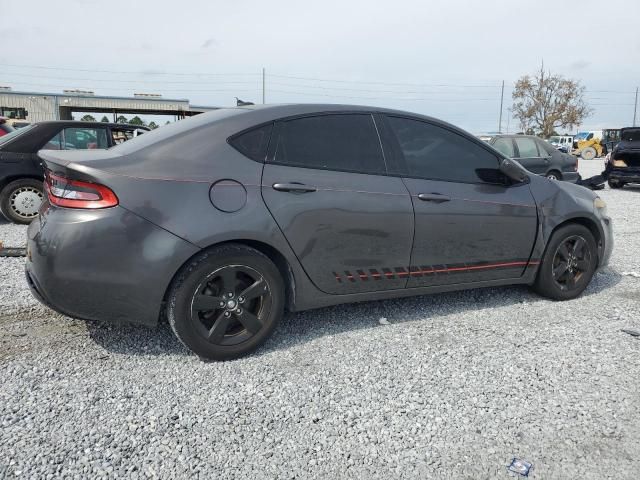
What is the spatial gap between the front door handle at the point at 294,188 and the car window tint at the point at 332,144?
158 mm

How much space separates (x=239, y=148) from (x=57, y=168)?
104 centimetres

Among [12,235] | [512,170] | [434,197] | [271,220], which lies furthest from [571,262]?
[12,235]

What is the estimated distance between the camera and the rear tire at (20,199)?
276 inches

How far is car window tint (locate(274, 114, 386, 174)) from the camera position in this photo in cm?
329

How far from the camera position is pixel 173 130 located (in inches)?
128

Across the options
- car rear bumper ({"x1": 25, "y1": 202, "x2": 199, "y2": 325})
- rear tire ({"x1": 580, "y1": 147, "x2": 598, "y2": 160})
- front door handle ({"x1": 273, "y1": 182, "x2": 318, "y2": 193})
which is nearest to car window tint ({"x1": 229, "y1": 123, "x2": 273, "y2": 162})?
front door handle ({"x1": 273, "y1": 182, "x2": 318, "y2": 193})

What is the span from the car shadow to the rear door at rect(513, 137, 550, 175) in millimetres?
8052

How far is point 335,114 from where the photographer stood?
11.6 feet

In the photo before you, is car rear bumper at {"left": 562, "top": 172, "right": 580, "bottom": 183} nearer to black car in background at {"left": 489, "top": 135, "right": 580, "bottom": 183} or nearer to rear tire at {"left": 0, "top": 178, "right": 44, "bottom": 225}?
black car in background at {"left": 489, "top": 135, "right": 580, "bottom": 183}

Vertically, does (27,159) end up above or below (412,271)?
above

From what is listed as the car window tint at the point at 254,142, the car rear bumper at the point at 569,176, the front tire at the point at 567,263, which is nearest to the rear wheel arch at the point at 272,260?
the car window tint at the point at 254,142

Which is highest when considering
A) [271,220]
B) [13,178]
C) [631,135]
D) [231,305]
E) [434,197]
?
[631,135]

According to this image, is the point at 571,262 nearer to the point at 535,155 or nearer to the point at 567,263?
the point at 567,263

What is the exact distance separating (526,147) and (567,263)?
899cm
